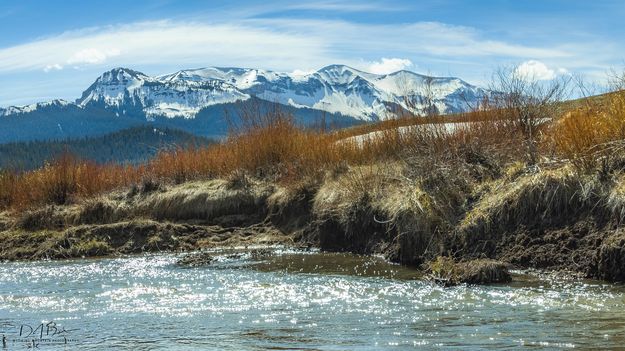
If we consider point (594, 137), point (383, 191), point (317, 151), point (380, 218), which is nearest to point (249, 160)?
point (317, 151)

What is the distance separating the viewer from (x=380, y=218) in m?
14.2

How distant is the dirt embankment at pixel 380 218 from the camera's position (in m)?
10.9

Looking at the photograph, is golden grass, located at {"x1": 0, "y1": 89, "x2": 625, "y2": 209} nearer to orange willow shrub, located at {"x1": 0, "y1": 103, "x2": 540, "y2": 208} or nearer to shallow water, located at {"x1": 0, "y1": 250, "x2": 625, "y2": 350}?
orange willow shrub, located at {"x1": 0, "y1": 103, "x2": 540, "y2": 208}

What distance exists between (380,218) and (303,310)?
515 centimetres

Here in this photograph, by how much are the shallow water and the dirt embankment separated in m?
0.86

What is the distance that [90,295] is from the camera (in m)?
11.2

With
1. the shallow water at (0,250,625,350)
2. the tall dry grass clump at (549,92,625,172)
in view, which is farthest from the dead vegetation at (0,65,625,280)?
the shallow water at (0,250,625,350)

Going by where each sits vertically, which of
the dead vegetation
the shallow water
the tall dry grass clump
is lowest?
the shallow water

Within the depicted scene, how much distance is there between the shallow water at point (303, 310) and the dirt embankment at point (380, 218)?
0.86 meters

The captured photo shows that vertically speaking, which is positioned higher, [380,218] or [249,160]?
[249,160]

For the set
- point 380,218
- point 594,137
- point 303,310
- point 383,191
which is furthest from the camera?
point 383,191

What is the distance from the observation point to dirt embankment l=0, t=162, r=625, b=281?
1086cm

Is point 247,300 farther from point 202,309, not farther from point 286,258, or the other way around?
point 286,258

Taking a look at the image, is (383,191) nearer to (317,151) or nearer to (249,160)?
(317,151)
